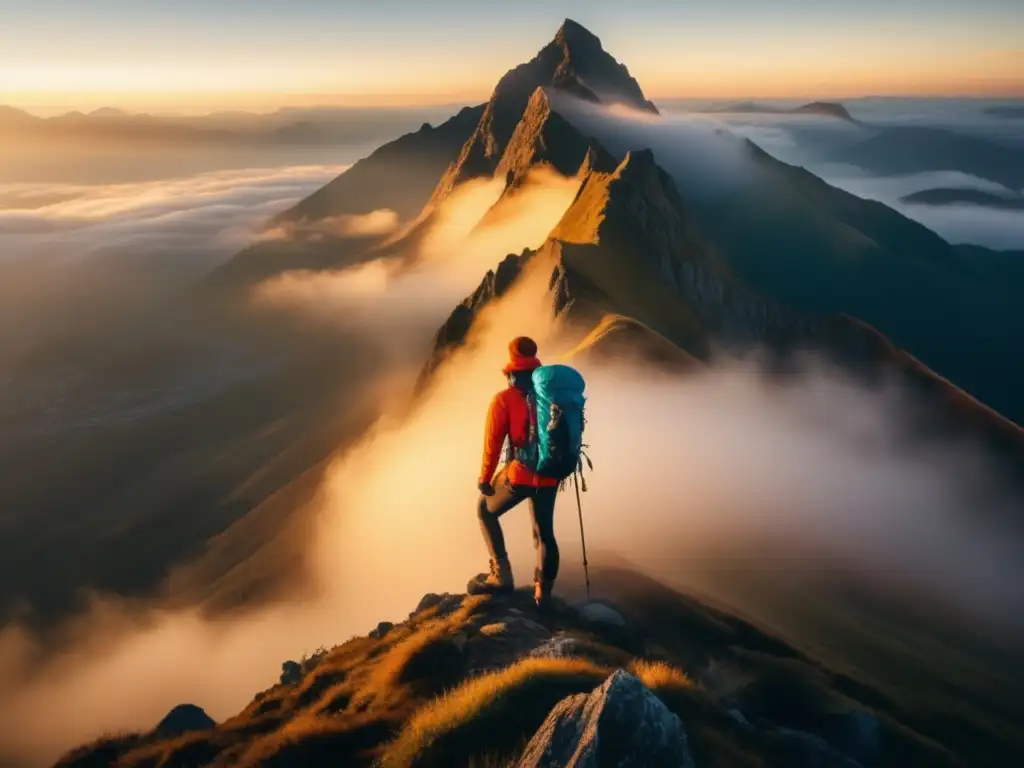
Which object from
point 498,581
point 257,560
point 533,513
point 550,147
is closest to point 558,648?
point 533,513

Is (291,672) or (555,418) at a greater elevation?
(555,418)

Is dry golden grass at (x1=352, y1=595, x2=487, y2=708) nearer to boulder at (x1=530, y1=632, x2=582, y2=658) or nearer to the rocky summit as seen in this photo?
the rocky summit

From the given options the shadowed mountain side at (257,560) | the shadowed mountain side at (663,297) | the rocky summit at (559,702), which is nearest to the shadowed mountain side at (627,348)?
the shadowed mountain side at (663,297)

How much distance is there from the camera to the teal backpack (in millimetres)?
12852

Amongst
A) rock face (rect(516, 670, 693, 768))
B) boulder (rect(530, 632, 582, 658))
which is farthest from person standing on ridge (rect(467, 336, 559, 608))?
rock face (rect(516, 670, 693, 768))

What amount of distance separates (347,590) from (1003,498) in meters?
63.9

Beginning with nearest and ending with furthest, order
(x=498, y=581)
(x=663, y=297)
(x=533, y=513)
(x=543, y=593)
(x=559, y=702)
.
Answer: (x=559, y=702) → (x=533, y=513) → (x=543, y=593) → (x=498, y=581) → (x=663, y=297)

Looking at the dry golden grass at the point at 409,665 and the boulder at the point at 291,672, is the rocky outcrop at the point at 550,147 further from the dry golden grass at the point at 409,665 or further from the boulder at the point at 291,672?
the dry golden grass at the point at 409,665

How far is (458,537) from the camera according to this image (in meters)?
35.5

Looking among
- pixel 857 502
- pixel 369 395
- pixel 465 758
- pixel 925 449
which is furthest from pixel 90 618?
pixel 925 449

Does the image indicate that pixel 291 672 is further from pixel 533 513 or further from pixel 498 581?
pixel 533 513

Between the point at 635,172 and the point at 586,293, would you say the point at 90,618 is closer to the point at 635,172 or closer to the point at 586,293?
the point at 586,293

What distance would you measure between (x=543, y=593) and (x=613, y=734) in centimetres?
642

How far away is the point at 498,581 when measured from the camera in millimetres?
15492
